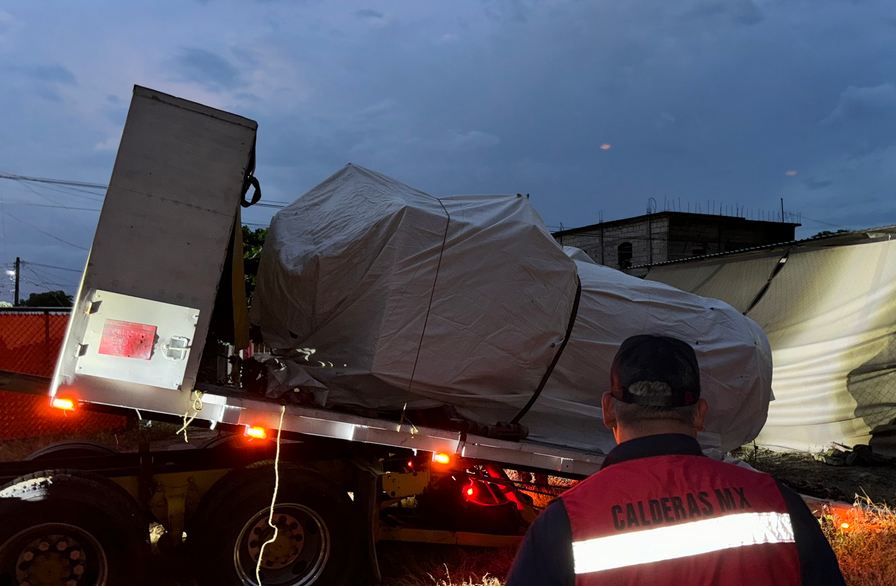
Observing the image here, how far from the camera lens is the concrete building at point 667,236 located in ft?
121

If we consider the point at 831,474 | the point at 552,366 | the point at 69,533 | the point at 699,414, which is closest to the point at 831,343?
the point at 831,474

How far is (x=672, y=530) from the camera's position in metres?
1.53

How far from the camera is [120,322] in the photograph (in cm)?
378

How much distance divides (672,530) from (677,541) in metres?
0.03

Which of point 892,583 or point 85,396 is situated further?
point 892,583

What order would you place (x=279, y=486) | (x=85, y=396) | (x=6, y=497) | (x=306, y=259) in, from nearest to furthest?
(x=85, y=396) < (x=6, y=497) < (x=279, y=486) < (x=306, y=259)

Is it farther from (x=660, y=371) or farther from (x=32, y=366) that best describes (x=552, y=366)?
(x=32, y=366)

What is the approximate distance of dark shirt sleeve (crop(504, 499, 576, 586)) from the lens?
1494 mm

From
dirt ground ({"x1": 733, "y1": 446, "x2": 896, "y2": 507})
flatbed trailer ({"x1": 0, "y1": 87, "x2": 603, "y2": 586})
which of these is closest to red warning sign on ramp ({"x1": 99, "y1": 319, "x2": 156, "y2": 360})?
flatbed trailer ({"x1": 0, "y1": 87, "x2": 603, "y2": 586})

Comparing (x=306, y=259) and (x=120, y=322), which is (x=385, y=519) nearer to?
(x=306, y=259)

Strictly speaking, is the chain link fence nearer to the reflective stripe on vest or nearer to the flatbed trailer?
the flatbed trailer

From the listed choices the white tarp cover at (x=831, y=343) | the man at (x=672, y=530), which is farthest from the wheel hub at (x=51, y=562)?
the white tarp cover at (x=831, y=343)

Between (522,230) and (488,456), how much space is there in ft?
5.61

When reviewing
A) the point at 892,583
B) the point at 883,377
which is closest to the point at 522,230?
the point at 892,583
